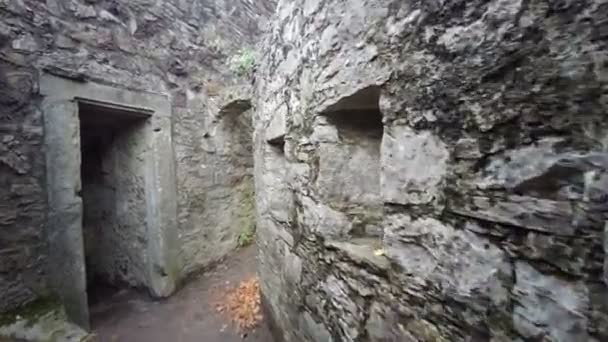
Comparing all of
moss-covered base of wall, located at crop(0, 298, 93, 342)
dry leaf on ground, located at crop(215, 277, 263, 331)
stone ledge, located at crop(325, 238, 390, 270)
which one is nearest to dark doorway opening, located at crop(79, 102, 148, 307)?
dry leaf on ground, located at crop(215, 277, 263, 331)

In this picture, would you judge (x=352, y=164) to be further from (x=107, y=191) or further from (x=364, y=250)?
(x=107, y=191)

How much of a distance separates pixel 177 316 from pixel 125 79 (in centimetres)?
258

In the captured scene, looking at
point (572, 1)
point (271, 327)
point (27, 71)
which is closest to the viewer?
point (572, 1)

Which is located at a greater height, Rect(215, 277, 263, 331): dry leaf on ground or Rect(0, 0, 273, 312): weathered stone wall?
Rect(0, 0, 273, 312): weathered stone wall

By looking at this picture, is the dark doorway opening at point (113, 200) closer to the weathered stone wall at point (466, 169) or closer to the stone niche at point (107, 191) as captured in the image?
the stone niche at point (107, 191)

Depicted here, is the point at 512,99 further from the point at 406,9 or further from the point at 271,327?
the point at 271,327

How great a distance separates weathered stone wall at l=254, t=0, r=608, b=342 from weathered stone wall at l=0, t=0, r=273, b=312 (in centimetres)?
241

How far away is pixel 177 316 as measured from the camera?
329 cm

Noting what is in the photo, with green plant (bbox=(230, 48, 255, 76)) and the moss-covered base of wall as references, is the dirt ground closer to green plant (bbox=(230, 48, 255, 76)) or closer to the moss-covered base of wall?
the moss-covered base of wall

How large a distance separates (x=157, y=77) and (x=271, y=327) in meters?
2.98

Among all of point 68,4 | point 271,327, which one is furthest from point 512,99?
point 68,4

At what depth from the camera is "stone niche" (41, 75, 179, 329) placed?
262 centimetres

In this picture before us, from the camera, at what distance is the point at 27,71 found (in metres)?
2.46

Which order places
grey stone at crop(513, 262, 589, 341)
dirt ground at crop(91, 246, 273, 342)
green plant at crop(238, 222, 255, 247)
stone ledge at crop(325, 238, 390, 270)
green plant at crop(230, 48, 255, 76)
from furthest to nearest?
green plant at crop(238, 222, 255, 247), green plant at crop(230, 48, 255, 76), dirt ground at crop(91, 246, 273, 342), stone ledge at crop(325, 238, 390, 270), grey stone at crop(513, 262, 589, 341)
